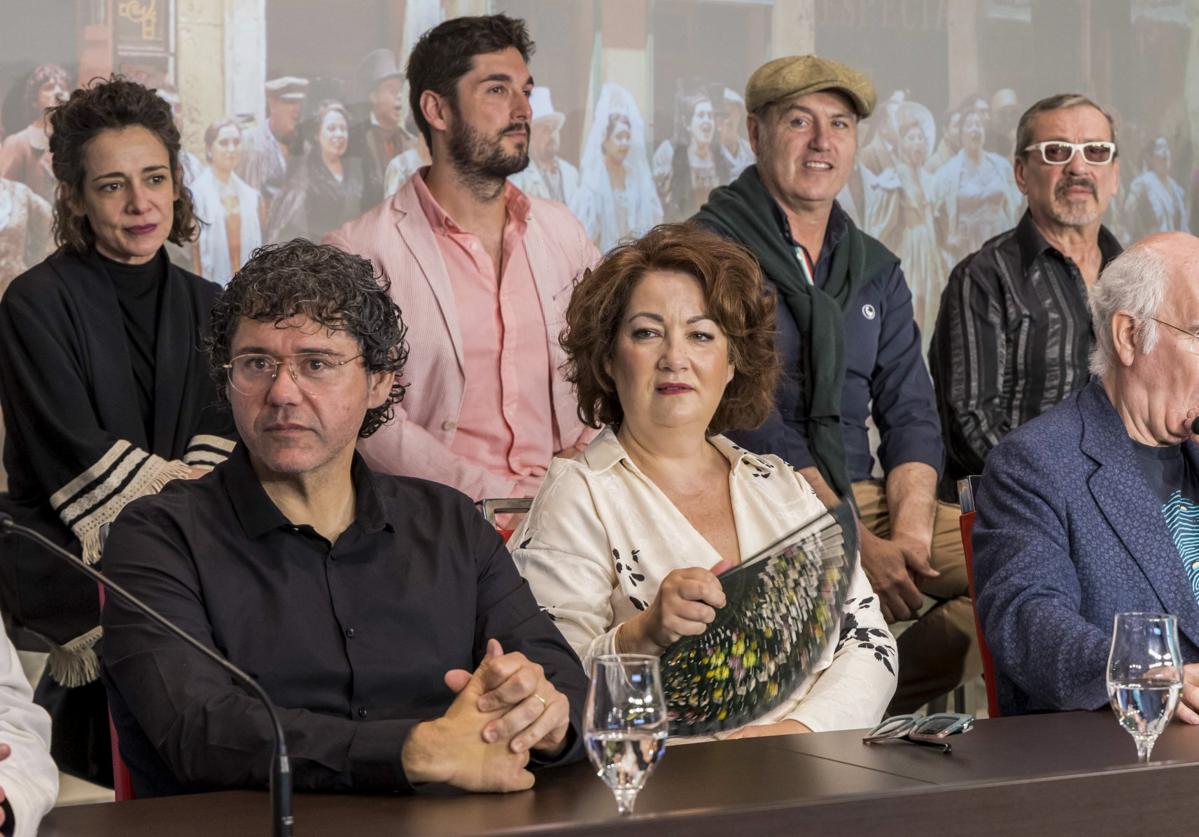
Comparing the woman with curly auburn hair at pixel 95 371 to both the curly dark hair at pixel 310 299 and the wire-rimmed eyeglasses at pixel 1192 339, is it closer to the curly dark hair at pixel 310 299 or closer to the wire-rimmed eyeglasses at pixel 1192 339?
the curly dark hair at pixel 310 299

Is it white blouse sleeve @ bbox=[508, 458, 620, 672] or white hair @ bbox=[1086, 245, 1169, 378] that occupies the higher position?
white hair @ bbox=[1086, 245, 1169, 378]

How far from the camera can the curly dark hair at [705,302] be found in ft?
9.32

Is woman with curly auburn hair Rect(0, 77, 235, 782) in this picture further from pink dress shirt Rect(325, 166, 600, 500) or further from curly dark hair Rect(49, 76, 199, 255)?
pink dress shirt Rect(325, 166, 600, 500)

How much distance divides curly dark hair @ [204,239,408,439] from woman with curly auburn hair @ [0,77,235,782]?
3.51ft

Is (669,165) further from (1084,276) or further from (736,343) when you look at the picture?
(736,343)

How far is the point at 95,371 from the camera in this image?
3357 millimetres

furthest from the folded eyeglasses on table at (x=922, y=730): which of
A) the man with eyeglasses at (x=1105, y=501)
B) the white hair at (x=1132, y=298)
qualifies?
the white hair at (x=1132, y=298)

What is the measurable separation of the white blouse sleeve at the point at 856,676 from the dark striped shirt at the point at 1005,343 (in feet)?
4.51

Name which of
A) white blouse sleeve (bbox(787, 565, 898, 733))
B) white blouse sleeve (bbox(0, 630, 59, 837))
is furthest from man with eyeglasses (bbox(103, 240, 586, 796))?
white blouse sleeve (bbox(787, 565, 898, 733))

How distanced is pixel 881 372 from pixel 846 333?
0.17 m

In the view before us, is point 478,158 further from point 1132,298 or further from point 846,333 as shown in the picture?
point 1132,298

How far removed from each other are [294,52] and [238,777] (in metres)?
2.92

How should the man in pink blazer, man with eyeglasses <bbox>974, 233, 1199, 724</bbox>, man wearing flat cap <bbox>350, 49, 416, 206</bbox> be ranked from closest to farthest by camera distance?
man with eyeglasses <bbox>974, 233, 1199, 724</bbox> → the man in pink blazer → man wearing flat cap <bbox>350, 49, 416, 206</bbox>

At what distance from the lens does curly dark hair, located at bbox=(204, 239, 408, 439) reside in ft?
7.28
